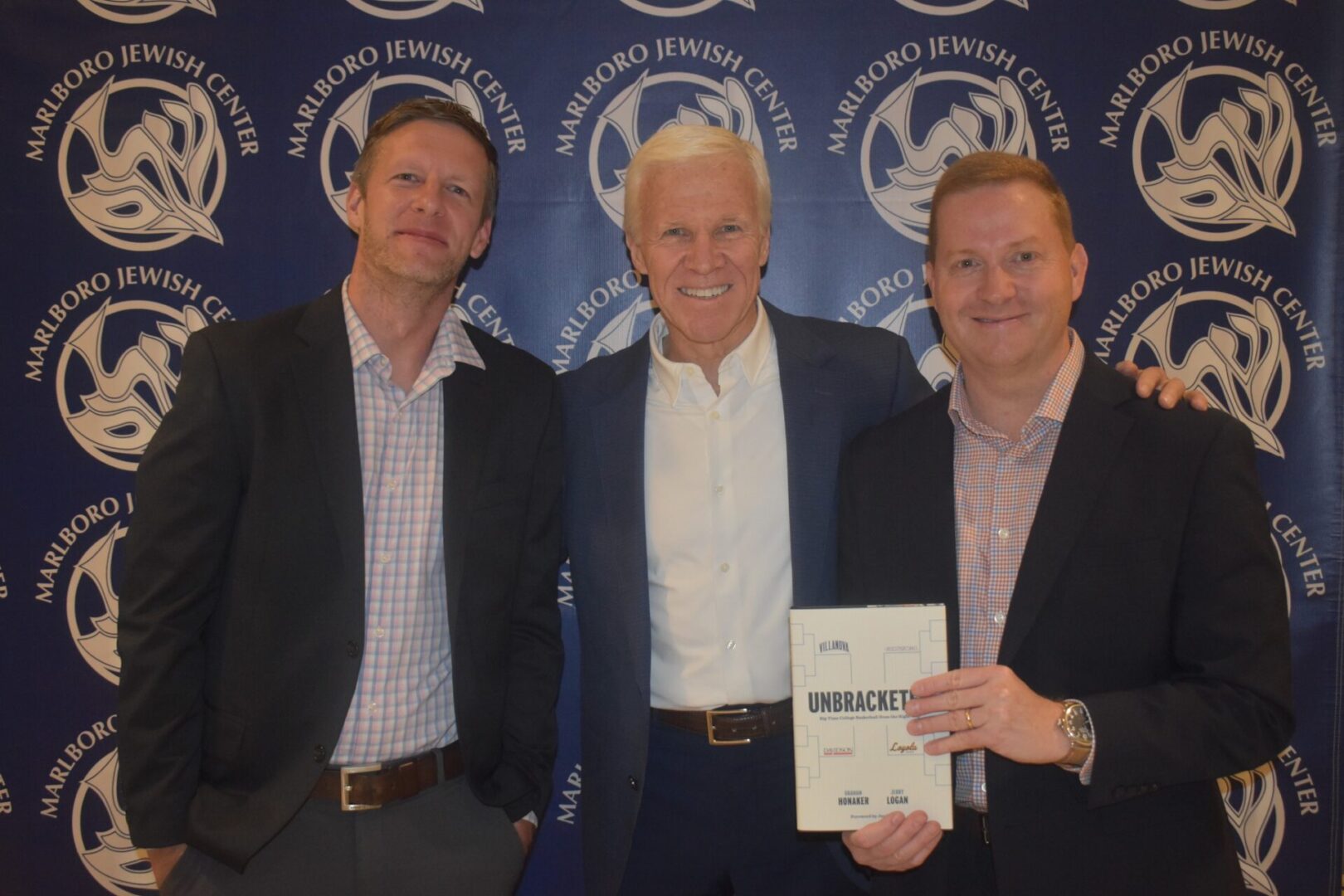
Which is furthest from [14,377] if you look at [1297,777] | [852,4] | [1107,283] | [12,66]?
[1297,777]

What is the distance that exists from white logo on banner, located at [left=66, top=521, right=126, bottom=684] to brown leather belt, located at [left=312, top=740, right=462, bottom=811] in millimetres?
1719

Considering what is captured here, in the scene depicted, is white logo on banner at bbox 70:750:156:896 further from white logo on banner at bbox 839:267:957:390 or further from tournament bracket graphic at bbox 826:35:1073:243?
tournament bracket graphic at bbox 826:35:1073:243

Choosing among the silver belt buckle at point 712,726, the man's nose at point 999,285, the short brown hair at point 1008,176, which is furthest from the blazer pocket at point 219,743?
the short brown hair at point 1008,176

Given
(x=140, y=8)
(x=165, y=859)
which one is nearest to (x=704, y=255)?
(x=165, y=859)

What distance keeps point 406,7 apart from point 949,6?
2.12 m

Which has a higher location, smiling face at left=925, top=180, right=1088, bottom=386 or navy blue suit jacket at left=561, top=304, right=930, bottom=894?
smiling face at left=925, top=180, right=1088, bottom=386

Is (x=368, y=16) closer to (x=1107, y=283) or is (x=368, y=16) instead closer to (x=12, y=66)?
(x=12, y=66)

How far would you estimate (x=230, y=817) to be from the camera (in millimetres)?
2299

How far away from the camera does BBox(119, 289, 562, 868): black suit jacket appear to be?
7.47 feet

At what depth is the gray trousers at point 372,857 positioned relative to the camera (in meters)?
2.32

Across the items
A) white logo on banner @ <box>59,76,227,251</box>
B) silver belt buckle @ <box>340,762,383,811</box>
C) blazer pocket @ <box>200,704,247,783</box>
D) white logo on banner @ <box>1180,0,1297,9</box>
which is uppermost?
white logo on banner @ <box>1180,0,1297,9</box>

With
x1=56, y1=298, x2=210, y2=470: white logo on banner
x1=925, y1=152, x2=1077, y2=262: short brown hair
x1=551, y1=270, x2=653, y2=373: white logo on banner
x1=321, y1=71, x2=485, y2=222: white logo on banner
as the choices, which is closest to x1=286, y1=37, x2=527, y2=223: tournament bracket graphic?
x1=321, y1=71, x2=485, y2=222: white logo on banner

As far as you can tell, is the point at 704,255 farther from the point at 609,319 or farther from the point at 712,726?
the point at 712,726

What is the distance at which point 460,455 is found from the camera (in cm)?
253
